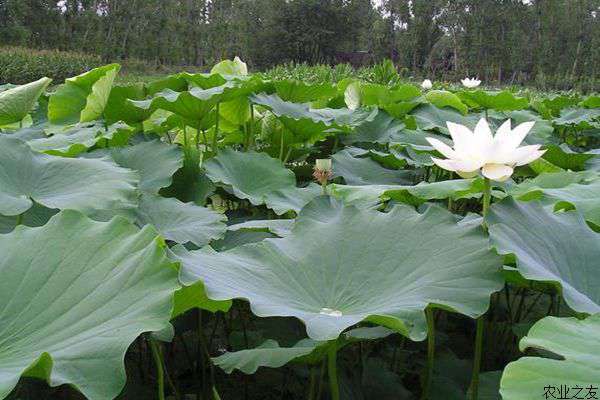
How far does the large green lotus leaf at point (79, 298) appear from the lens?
514 mm

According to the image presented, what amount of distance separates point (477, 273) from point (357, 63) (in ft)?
101

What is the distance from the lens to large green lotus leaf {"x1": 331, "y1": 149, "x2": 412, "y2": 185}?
1314mm

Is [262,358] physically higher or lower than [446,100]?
lower

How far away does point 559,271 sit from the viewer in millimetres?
714

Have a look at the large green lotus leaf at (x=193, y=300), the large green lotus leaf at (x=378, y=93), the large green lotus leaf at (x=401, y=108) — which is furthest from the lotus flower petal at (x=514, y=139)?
the large green lotus leaf at (x=378, y=93)

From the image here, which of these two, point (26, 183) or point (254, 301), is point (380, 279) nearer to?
point (254, 301)

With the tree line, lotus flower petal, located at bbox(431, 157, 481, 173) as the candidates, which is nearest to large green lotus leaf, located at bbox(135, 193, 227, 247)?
lotus flower petal, located at bbox(431, 157, 481, 173)

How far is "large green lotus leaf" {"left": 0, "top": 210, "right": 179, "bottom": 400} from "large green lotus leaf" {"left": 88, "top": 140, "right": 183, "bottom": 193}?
0.49 meters

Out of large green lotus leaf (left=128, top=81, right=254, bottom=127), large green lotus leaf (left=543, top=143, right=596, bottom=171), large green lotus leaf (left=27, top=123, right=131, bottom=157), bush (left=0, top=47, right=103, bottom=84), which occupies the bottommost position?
bush (left=0, top=47, right=103, bottom=84)

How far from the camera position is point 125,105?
1426 millimetres

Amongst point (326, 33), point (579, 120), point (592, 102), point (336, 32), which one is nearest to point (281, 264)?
point (579, 120)

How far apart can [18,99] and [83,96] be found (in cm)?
20

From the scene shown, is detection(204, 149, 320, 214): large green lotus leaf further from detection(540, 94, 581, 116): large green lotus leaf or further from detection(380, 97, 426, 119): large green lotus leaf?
detection(540, 94, 581, 116): large green lotus leaf

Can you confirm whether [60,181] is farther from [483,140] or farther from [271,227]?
[483,140]
